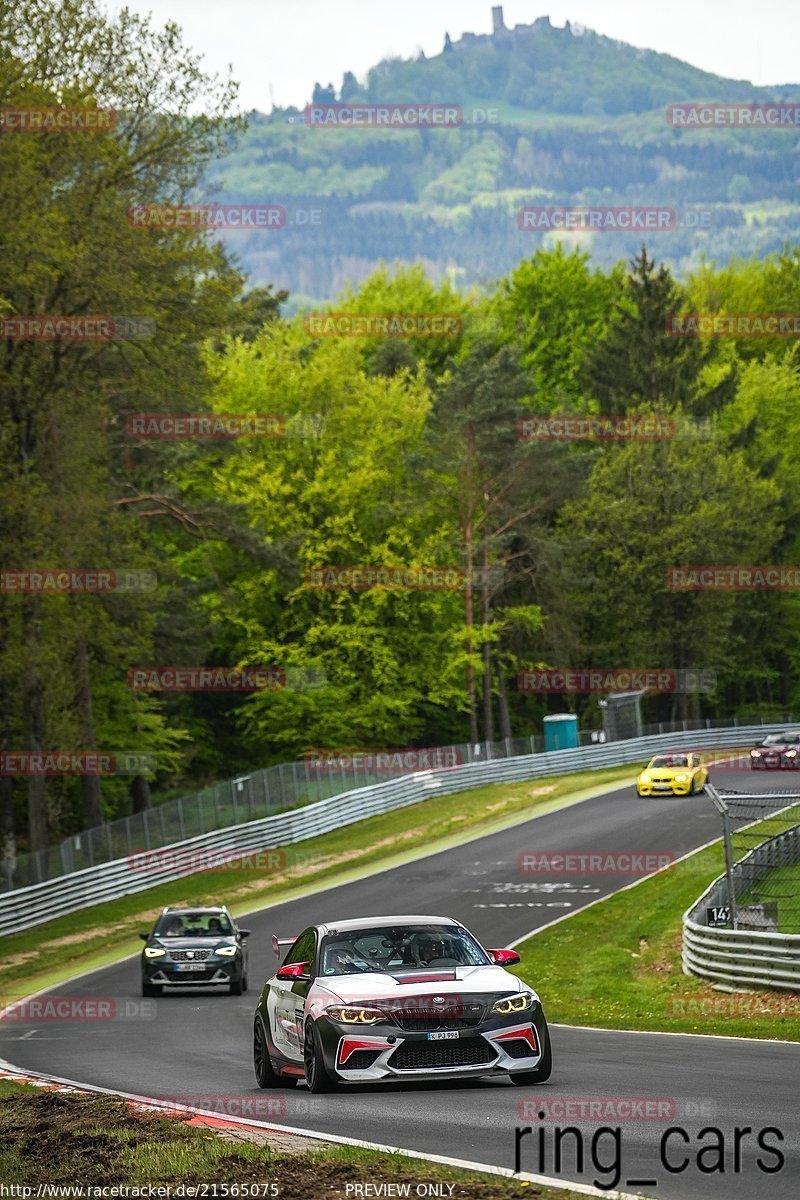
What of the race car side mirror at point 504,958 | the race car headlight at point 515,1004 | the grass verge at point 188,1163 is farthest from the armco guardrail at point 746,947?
the grass verge at point 188,1163

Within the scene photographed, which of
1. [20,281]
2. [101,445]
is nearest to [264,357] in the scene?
[101,445]

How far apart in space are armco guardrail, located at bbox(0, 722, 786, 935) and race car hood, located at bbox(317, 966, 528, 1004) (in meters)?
28.0

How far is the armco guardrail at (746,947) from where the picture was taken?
805 inches

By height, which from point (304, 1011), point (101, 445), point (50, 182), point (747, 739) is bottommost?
point (747, 739)

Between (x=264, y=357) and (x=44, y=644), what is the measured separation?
28970 millimetres

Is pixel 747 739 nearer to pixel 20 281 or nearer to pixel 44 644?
pixel 44 644

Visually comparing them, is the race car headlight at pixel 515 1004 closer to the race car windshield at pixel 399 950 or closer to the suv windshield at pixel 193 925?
the race car windshield at pixel 399 950

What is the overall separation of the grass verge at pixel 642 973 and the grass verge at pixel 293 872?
372 inches

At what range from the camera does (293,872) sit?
44.3 metres

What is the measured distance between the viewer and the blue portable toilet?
63.9m

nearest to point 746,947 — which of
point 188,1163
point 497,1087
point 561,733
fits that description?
point 497,1087

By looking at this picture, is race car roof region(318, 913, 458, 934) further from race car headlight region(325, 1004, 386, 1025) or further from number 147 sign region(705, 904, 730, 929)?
number 147 sign region(705, 904, 730, 929)

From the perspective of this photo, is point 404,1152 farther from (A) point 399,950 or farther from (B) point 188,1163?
(A) point 399,950

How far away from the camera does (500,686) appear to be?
247 ft
